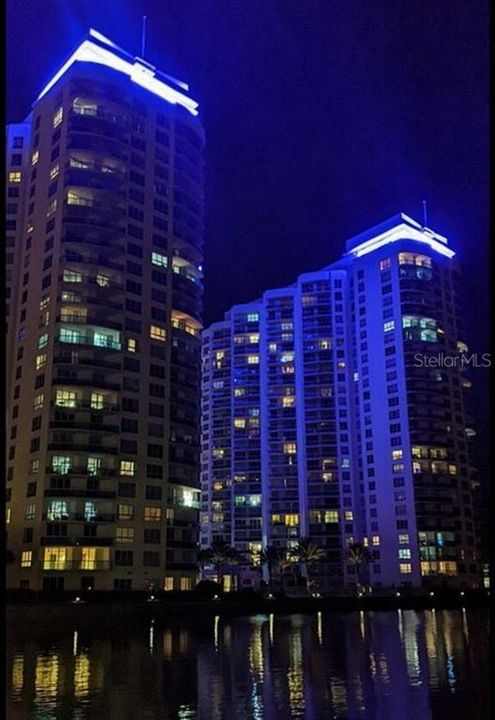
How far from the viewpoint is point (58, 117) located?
4498 inches

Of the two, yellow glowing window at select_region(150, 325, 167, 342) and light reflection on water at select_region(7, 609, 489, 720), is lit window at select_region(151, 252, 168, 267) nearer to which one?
yellow glowing window at select_region(150, 325, 167, 342)

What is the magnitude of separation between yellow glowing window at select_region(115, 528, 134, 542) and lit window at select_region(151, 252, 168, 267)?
41789 millimetres

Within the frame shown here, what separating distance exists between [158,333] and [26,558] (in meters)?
38.8

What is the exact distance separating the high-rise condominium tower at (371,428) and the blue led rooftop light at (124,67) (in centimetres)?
6867

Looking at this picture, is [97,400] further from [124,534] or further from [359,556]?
[359,556]

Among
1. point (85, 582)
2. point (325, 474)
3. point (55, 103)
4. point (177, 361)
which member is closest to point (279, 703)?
point (85, 582)

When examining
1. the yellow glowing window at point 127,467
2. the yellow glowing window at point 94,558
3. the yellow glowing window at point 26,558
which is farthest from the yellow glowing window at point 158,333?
the yellow glowing window at point 26,558

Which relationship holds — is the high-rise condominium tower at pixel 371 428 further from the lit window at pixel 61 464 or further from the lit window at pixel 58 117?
the lit window at pixel 58 117

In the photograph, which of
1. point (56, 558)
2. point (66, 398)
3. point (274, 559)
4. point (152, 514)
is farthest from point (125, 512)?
point (274, 559)

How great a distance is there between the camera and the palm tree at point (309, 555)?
519ft

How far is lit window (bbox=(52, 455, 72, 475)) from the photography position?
97312 mm

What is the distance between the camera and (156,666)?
33.3 metres

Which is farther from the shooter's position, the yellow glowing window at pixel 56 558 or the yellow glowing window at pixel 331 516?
the yellow glowing window at pixel 331 516

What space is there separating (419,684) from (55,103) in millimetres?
110289
